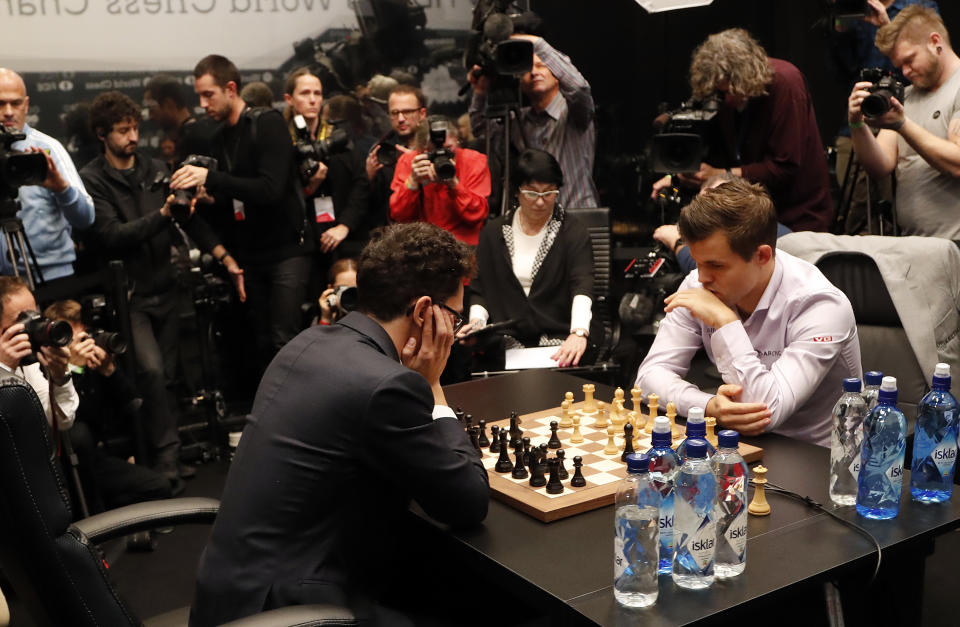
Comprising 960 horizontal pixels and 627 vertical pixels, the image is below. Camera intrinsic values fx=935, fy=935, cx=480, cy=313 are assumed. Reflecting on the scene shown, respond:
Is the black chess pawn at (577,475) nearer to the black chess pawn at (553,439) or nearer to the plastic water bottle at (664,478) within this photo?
the black chess pawn at (553,439)

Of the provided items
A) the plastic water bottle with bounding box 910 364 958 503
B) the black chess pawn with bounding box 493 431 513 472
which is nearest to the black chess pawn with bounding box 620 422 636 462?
the black chess pawn with bounding box 493 431 513 472

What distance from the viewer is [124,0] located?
15.9ft

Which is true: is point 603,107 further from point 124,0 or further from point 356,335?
point 356,335

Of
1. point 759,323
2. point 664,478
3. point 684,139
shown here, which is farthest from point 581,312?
point 664,478

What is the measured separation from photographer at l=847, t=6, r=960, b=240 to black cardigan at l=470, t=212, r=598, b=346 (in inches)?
46.5

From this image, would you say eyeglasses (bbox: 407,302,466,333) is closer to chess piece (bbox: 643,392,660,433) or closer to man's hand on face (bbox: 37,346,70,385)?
chess piece (bbox: 643,392,660,433)

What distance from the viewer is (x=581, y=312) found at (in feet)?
12.8

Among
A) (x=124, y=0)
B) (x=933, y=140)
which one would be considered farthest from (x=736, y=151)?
(x=124, y=0)

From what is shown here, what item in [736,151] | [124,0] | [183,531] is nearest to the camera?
[183,531]

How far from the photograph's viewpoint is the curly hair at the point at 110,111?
402 cm

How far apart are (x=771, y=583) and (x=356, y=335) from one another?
91cm

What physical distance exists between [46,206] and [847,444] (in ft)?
10.9

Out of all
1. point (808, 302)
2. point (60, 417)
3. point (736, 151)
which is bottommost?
point (60, 417)

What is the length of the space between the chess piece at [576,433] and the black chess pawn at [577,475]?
268 mm
